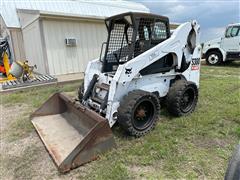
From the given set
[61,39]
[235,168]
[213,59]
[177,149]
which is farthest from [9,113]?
[213,59]

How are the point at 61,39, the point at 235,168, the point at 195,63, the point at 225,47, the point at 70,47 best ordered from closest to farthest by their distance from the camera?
the point at 235,168 → the point at 195,63 → the point at 61,39 → the point at 70,47 → the point at 225,47

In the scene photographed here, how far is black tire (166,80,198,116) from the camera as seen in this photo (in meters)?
3.74

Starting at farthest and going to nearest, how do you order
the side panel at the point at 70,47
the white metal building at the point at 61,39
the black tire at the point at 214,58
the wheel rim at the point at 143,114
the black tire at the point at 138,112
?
the black tire at the point at 214,58
the side panel at the point at 70,47
the white metal building at the point at 61,39
the wheel rim at the point at 143,114
the black tire at the point at 138,112

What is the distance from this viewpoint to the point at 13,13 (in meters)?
12.5

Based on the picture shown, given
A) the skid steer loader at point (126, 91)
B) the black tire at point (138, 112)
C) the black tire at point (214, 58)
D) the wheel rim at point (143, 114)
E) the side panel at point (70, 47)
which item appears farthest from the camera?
the black tire at point (214, 58)

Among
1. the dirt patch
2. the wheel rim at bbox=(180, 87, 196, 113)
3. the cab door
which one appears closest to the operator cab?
the wheel rim at bbox=(180, 87, 196, 113)

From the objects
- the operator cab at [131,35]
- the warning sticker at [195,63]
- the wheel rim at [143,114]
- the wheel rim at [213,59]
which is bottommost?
the wheel rim at [143,114]

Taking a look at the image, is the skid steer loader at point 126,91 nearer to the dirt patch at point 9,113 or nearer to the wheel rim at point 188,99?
the wheel rim at point 188,99

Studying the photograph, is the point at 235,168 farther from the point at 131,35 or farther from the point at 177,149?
the point at 131,35

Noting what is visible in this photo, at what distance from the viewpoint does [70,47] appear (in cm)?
845

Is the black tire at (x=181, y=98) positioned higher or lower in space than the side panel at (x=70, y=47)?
lower

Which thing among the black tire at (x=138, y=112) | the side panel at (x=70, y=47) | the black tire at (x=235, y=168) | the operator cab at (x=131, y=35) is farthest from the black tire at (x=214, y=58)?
the black tire at (x=235, y=168)

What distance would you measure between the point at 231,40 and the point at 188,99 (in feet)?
28.4

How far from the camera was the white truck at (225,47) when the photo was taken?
1089cm
